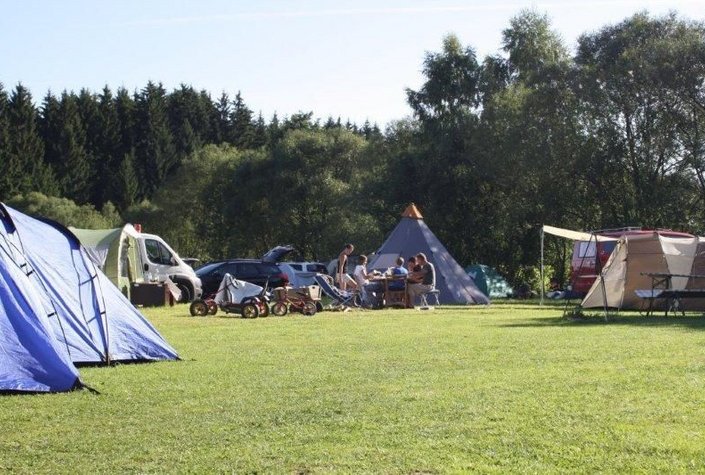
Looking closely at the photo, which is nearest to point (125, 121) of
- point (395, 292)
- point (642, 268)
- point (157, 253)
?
point (157, 253)

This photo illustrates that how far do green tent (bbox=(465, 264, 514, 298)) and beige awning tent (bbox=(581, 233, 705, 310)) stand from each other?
1183cm

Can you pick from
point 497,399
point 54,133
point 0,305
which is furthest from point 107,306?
point 54,133

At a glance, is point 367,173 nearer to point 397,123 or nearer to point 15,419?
point 397,123

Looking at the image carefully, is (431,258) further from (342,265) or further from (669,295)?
(669,295)

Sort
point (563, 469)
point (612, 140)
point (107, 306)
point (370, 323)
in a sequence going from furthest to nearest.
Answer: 1. point (612, 140)
2. point (370, 323)
3. point (107, 306)
4. point (563, 469)

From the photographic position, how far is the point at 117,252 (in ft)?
84.4

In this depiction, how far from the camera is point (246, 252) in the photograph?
5853cm

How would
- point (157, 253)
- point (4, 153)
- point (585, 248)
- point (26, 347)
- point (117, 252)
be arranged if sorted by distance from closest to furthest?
point (26, 347) < point (117, 252) < point (157, 253) < point (585, 248) < point (4, 153)

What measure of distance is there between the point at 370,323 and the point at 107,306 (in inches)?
308

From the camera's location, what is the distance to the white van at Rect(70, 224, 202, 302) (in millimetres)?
25578

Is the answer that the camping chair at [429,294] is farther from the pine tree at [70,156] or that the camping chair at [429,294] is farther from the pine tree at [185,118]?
the pine tree at [185,118]

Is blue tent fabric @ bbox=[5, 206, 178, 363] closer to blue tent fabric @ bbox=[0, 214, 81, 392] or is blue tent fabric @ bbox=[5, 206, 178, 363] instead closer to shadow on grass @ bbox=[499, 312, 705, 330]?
blue tent fabric @ bbox=[0, 214, 81, 392]

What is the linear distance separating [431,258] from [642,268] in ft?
22.4

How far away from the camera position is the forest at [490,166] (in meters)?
36.0
